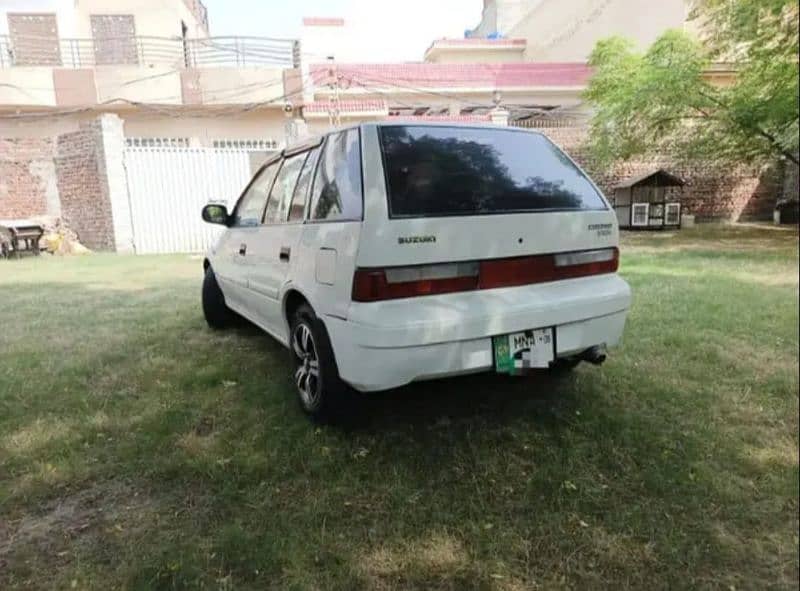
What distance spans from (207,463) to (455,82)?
16.4 metres

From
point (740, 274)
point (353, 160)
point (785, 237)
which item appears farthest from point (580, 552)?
point (353, 160)

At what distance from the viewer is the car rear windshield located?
2.43 metres

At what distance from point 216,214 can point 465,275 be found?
273 cm

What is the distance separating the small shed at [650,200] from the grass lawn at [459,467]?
258 cm

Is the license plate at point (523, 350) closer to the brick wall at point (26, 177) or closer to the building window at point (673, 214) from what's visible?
the building window at point (673, 214)

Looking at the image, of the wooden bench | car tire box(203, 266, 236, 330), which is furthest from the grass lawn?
the wooden bench

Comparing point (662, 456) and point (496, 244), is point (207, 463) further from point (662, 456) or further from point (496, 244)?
point (662, 456)

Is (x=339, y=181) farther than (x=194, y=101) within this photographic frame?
No

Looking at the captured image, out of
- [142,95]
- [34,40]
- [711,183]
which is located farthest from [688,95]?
[142,95]

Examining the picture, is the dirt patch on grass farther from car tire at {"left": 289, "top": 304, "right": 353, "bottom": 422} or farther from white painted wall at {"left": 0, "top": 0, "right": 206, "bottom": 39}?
white painted wall at {"left": 0, "top": 0, "right": 206, "bottom": 39}

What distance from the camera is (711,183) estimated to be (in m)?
6.54

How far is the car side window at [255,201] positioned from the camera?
3.85 m

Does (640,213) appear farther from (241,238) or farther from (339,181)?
(339,181)

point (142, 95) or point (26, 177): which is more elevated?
point (142, 95)
